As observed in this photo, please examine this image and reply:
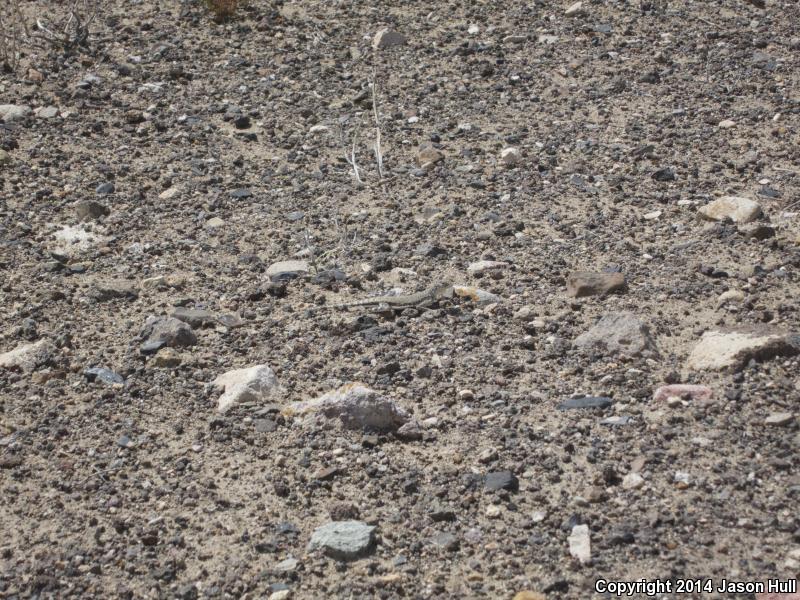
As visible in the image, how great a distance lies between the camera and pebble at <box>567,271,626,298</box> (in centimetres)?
358

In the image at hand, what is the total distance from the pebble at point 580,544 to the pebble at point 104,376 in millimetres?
1719

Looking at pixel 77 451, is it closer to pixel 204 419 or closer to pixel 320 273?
pixel 204 419

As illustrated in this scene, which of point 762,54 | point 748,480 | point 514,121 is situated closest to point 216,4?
point 514,121

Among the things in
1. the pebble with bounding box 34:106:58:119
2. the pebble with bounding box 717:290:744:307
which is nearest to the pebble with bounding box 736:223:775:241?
the pebble with bounding box 717:290:744:307

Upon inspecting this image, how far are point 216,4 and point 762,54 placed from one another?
3.35 metres

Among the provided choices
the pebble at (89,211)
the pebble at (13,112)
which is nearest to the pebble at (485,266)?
the pebble at (89,211)

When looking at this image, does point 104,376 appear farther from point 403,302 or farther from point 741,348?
point 741,348

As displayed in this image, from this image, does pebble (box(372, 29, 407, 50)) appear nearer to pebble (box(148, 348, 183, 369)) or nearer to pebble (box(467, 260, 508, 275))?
pebble (box(467, 260, 508, 275))

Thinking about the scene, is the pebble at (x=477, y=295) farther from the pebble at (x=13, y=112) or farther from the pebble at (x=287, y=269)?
the pebble at (x=13, y=112)

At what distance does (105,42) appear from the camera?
5875 mm

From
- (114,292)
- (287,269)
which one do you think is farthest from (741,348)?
(114,292)

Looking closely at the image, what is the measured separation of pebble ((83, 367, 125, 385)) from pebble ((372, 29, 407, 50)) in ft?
10.2

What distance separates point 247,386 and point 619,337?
1.30m

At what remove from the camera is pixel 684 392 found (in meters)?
2.97
